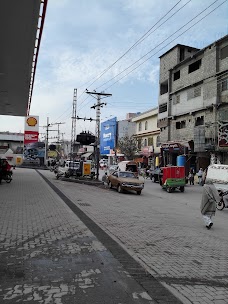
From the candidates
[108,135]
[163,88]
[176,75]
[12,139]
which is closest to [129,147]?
[163,88]

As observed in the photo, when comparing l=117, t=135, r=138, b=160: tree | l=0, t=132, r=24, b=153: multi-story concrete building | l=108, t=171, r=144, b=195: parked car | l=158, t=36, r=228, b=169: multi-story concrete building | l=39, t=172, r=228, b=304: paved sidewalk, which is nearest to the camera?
l=39, t=172, r=228, b=304: paved sidewalk

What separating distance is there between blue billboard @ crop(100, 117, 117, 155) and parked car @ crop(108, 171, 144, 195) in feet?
151

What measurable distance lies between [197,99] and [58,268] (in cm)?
3083

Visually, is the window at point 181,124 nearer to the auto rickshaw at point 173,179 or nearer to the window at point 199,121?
the window at point 199,121

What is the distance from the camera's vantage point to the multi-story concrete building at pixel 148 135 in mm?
48438

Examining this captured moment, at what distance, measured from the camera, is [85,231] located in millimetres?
8688

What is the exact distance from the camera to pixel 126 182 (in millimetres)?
21641

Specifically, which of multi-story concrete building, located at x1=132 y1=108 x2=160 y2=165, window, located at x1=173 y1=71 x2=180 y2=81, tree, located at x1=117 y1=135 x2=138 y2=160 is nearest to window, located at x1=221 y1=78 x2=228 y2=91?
window, located at x1=173 y1=71 x2=180 y2=81

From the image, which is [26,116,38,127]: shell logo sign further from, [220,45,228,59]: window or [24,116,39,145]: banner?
[220,45,228,59]: window

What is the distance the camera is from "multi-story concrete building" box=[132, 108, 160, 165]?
48438mm

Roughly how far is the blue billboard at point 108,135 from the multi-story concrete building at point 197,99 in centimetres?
2913

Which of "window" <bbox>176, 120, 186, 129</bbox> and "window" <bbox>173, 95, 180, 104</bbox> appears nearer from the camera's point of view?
"window" <bbox>176, 120, 186, 129</bbox>

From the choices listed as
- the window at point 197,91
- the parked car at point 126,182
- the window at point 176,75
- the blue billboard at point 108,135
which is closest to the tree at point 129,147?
the window at point 176,75

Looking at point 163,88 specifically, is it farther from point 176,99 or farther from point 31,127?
point 31,127
